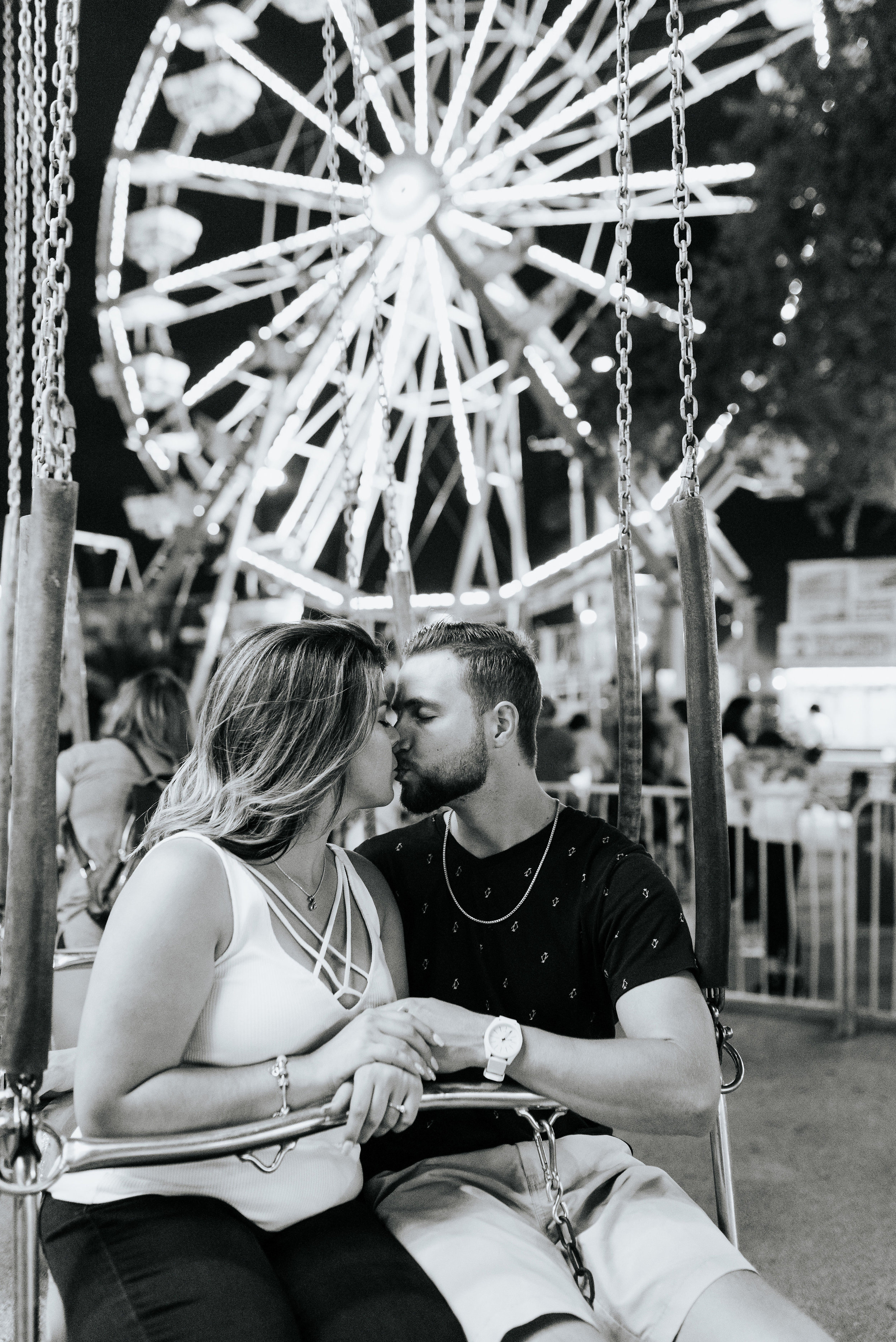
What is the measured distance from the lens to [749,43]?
8938mm

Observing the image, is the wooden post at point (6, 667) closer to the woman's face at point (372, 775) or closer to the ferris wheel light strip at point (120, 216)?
the woman's face at point (372, 775)

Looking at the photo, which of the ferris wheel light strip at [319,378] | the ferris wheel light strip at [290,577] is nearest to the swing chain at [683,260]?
the ferris wheel light strip at [319,378]

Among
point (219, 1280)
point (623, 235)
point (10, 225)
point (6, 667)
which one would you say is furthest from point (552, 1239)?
point (10, 225)

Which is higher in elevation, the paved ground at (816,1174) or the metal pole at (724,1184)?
the metal pole at (724,1184)

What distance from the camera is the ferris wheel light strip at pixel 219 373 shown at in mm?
11961

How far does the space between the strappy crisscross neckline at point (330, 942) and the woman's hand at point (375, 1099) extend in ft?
0.56

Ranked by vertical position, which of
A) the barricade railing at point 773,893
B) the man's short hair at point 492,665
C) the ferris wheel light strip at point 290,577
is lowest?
the barricade railing at point 773,893

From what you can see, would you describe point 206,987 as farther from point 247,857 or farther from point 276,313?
point 276,313

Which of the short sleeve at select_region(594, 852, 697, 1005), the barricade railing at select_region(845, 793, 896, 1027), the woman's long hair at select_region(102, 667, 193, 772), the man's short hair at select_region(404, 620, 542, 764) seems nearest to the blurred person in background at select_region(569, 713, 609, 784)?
the barricade railing at select_region(845, 793, 896, 1027)

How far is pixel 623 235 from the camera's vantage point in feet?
6.99

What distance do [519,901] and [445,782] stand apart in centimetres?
23

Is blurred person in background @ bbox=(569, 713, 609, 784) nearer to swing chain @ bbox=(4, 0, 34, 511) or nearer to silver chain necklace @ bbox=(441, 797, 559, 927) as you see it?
swing chain @ bbox=(4, 0, 34, 511)

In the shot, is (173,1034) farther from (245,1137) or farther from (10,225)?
(10,225)

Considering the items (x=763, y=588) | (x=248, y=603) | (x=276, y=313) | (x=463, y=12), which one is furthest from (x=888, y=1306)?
(x=763, y=588)
